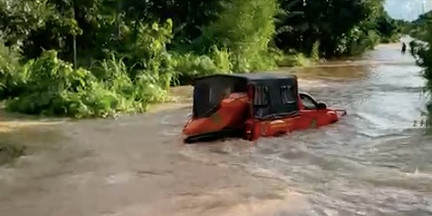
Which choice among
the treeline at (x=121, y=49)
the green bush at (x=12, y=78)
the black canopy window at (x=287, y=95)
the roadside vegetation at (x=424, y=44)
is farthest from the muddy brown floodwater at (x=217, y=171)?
the green bush at (x=12, y=78)

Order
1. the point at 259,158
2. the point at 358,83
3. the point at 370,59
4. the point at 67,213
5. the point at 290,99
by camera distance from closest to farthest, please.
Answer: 1. the point at 67,213
2. the point at 259,158
3. the point at 290,99
4. the point at 358,83
5. the point at 370,59

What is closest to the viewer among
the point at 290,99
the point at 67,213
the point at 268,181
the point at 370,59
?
the point at 67,213

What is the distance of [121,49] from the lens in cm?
2467

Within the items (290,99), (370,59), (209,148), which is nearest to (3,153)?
(209,148)

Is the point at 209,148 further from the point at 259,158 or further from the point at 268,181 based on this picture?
the point at 268,181

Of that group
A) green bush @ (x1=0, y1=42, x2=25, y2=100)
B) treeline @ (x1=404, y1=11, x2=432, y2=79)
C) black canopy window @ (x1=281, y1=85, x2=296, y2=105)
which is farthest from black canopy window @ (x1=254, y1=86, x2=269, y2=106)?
green bush @ (x1=0, y1=42, x2=25, y2=100)

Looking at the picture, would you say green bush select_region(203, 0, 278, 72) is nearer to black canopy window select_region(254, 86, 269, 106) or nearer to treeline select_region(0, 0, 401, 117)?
treeline select_region(0, 0, 401, 117)

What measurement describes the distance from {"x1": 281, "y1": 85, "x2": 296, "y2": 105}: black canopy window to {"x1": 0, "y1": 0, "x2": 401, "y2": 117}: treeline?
5407 millimetres

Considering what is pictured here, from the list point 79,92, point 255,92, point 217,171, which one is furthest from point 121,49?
point 217,171

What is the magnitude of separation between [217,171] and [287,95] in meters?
3.99

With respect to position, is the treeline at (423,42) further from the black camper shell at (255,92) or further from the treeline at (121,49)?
the treeline at (121,49)

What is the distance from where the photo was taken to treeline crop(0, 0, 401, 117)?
18484 mm

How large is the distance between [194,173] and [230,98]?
300 cm

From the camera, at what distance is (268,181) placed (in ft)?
37.2
